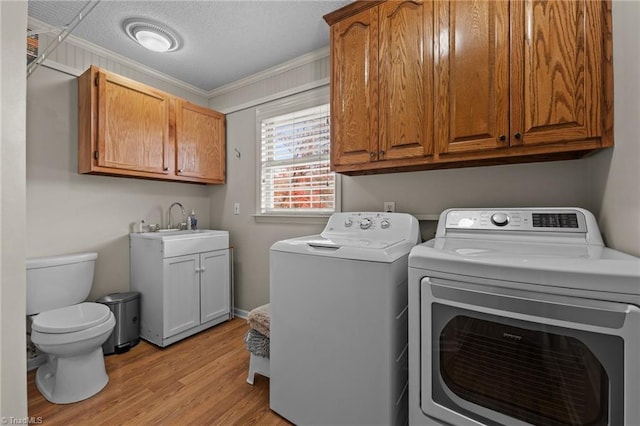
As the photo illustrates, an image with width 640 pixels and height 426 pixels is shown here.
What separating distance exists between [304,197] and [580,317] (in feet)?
6.48

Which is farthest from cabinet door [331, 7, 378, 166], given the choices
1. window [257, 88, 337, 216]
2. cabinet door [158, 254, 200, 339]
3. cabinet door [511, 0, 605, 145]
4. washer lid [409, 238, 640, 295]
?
cabinet door [158, 254, 200, 339]

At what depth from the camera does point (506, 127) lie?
1349 mm

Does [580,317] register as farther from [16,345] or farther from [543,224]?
[16,345]

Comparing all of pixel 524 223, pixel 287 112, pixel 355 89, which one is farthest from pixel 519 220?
pixel 287 112

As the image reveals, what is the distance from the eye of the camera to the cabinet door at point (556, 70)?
1185 mm

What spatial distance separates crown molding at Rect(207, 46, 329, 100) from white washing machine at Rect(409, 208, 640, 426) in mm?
1981

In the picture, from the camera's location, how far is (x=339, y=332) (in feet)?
4.33

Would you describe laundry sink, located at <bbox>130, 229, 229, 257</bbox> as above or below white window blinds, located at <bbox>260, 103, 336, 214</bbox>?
below

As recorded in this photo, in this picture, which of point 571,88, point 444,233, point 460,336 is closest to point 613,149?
point 571,88

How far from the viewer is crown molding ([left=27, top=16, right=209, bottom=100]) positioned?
2002 mm

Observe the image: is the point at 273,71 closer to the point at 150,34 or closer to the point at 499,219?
the point at 150,34

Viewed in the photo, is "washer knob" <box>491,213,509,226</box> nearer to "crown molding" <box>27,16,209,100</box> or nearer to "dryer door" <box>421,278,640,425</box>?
"dryer door" <box>421,278,640,425</box>

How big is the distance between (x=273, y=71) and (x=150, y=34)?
1005 millimetres

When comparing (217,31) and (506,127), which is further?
(217,31)
